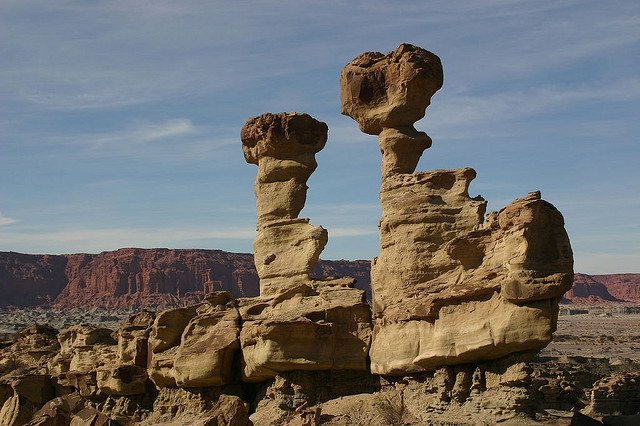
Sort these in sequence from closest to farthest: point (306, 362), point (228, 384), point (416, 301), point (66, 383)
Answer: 1. point (416, 301)
2. point (306, 362)
3. point (228, 384)
4. point (66, 383)

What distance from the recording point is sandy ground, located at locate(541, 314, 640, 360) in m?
66.9

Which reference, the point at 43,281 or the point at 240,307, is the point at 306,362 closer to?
the point at 240,307

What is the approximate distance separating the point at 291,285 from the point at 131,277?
5276 inches

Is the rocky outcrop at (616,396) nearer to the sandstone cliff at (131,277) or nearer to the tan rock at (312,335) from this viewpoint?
the tan rock at (312,335)

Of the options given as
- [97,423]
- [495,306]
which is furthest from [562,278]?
[97,423]

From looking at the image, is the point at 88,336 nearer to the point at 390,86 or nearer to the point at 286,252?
the point at 286,252

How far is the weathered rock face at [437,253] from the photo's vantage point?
2055 cm

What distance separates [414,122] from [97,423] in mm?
11721

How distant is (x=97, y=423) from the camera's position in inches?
762

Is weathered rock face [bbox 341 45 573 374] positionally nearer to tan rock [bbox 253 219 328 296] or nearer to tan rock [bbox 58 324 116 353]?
tan rock [bbox 253 219 328 296]

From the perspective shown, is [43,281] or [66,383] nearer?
[66,383]

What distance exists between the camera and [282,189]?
2883cm

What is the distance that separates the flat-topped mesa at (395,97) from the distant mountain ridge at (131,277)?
119 metres

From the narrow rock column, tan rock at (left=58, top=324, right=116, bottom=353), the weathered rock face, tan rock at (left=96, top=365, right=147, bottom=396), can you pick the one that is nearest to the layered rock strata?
the weathered rock face
